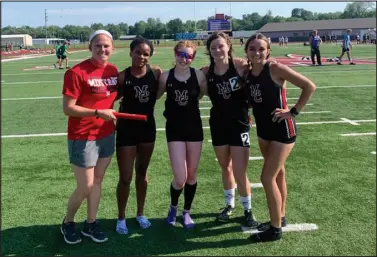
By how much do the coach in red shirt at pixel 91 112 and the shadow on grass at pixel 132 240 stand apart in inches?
17.7

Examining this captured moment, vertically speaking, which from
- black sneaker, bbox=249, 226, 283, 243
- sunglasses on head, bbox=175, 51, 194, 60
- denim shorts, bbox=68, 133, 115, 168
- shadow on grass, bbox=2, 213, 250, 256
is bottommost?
shadow on grass, bbox=2, 213, 250, 256

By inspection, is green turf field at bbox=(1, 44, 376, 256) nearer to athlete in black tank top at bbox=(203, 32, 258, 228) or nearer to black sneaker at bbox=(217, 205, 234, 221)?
black sneaker at bbox=(217, 205, 234, 221)

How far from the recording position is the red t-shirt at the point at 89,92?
10.5 feet

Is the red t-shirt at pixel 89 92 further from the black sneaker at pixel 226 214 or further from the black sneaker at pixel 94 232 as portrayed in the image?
the black sneaker at pixel 226 214

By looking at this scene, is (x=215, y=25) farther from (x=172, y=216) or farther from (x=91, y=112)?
(x=91, y=112)

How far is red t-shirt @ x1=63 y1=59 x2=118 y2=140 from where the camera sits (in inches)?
126

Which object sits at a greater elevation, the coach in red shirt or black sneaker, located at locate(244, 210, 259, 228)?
→ the coach in red shirt

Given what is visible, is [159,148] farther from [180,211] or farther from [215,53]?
[215,53]

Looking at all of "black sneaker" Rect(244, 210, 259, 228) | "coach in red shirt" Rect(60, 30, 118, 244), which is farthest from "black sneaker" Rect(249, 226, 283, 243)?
"coach in red shirt" Rect(60, 30, 118, 244)

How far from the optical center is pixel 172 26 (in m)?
67.8

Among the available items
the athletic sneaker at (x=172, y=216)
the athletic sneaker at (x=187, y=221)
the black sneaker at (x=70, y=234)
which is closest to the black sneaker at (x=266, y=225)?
the athletic sneaker at (x=187, y=221)

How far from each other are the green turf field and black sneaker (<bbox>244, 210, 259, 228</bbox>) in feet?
0.35

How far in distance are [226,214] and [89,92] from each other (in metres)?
1.96

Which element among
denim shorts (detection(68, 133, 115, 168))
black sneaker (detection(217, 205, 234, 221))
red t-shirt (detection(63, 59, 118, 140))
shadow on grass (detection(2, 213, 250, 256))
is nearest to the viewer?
red t-shirt (detection(63, 59, 118, 140))
